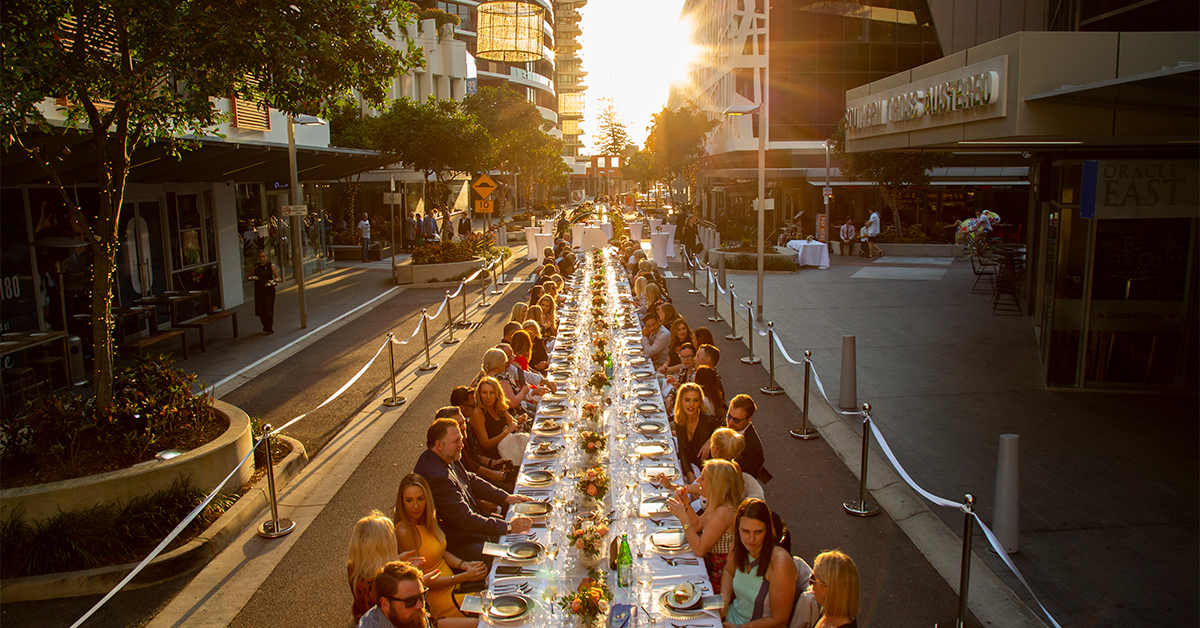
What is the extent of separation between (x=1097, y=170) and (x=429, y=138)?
2523 cm

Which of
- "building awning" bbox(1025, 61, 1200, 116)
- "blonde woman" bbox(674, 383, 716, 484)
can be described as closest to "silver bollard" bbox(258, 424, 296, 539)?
"blonde woman" bbox(674, 383, 716, 484)

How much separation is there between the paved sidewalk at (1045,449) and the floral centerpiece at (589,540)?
3.35 m

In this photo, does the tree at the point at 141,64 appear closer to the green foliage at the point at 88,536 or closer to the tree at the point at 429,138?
the green foliage at the point at 88,536

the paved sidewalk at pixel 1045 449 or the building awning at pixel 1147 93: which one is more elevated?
the building awning at pixel 1147 93

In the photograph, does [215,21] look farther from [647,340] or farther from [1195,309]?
[1195,309]

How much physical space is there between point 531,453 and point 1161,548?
545 centimetres

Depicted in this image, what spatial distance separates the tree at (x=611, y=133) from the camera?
9712 cm

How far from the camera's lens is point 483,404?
8.05 meters

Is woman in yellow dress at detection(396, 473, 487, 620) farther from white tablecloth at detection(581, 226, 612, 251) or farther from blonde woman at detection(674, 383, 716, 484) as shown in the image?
white tablecloth at detection(581, 226, 612, 251)

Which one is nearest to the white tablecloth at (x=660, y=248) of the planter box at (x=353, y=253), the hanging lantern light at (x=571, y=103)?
the planter box at (x=353, y=253)

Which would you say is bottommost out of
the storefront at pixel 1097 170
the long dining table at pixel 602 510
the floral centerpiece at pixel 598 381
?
the long dining table at pixel 602 510

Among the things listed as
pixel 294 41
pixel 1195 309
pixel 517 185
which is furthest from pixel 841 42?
pixel 517 185

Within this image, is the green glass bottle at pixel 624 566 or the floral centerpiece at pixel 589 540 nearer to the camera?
the green glass bottle at pixel 624 566

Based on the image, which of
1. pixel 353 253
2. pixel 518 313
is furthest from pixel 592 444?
pixel 353 253
